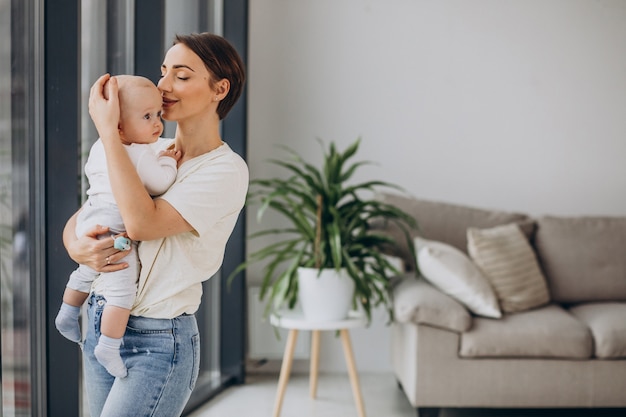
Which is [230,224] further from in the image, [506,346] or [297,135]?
[297,135]

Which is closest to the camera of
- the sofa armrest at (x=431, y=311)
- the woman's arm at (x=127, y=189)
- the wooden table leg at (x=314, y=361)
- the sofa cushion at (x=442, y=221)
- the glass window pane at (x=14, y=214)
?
the woman's arm at (x=127, y=189)

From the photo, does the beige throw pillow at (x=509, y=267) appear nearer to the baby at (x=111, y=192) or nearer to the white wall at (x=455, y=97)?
the white wall at (x=455, y=97)

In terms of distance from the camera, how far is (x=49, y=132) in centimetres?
232

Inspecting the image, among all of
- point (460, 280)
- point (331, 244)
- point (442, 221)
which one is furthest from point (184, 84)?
point (442, 221)

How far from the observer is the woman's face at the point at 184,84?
4.96ft

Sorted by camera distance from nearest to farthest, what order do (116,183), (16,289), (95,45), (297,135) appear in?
(116,183) → (16,289) → (95,45) → (297,135)

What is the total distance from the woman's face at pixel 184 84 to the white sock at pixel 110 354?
426mm

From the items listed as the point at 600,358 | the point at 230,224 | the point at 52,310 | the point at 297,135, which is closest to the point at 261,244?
the point at 297,135

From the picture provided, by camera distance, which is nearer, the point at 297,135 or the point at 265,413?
the point at 265,413

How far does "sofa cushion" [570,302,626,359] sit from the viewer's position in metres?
3.58

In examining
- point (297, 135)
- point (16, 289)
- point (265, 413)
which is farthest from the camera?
point (297, 135)

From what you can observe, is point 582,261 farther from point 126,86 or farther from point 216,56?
point 126,86

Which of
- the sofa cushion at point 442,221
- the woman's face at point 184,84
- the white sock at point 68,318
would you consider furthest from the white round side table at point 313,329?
the woman's face at point 184,84

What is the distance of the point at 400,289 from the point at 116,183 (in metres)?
2.47
